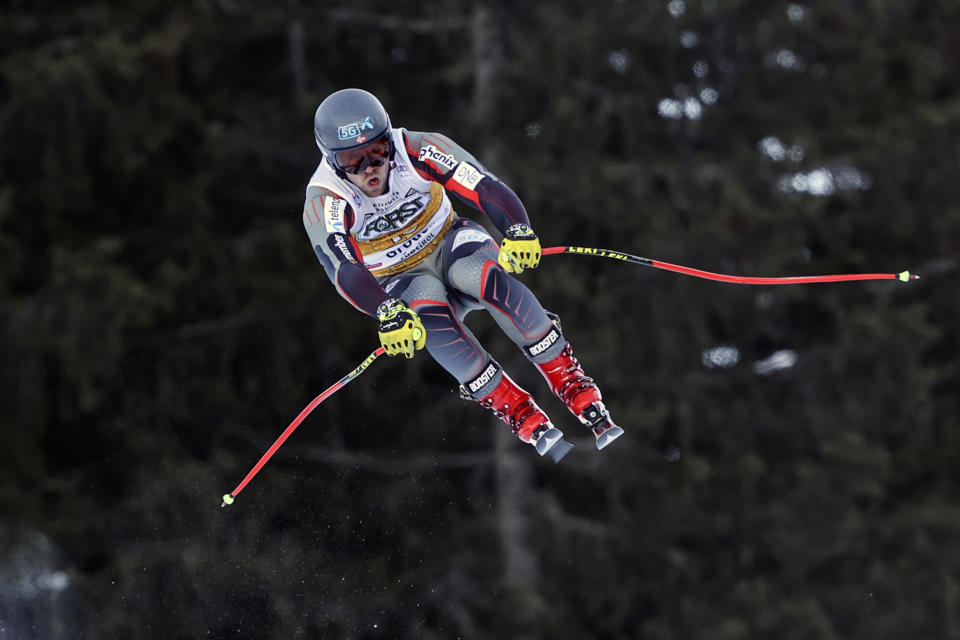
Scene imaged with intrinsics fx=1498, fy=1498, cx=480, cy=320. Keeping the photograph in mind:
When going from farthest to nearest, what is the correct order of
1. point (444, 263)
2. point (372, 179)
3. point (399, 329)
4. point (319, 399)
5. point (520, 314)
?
point (444, 263), point (520, 314), point (319, 399), point (372, 179), point (399, 329)

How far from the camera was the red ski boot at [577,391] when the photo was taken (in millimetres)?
7680

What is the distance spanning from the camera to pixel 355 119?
6.94 m

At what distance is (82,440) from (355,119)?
30.6 ft

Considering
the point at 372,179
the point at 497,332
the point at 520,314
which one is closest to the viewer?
the point at 372,179

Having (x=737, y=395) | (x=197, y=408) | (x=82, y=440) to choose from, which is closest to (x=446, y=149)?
Answer: (x=197, y=408)

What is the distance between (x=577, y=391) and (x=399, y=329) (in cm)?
124

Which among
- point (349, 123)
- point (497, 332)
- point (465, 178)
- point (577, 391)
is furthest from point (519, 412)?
point (497, 332)

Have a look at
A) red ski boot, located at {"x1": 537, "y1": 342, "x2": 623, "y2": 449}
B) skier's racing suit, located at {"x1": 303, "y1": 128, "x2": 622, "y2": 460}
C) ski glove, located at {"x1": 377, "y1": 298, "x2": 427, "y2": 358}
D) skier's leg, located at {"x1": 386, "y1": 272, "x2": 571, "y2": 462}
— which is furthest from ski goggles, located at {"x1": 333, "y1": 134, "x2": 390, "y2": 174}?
red ski boot, located at {"x1": 537, "y1": 342, "x2": 623, "y2": 449}

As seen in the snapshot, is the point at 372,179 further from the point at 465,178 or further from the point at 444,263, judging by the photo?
the point at 444,263

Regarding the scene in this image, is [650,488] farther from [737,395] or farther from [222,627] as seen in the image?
[222,627]

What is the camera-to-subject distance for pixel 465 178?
23.7 ft

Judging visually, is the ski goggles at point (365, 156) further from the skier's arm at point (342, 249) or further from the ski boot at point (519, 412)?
the ski boot at point (519, 412)

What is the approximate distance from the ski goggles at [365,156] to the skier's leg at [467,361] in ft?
2.52

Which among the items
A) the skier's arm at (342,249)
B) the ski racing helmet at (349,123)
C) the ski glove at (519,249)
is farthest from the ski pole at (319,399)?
the ski racing helmet at (349,123)
